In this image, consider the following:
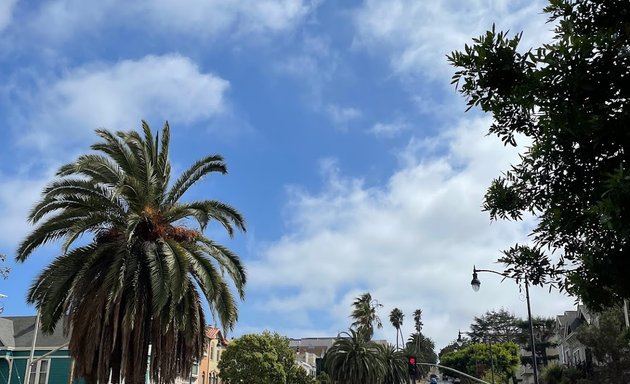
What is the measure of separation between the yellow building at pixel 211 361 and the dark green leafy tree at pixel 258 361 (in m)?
8.43

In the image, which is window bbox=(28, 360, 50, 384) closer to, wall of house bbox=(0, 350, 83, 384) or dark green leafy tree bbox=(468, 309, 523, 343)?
wall of house bbox=(0, 350, 83, 384)

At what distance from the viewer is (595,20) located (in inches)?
287

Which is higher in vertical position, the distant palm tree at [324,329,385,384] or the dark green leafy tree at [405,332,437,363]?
the dark green leafy tree at [405,332,437,363]

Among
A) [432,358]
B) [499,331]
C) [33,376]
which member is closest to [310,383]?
[33,376]

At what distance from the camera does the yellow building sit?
224 feet

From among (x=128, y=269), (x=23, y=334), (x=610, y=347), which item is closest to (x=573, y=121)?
(x=128, y=269)

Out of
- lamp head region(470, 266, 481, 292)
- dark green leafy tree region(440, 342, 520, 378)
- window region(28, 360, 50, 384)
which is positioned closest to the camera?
lamp head region(470, 266, 481, 292)

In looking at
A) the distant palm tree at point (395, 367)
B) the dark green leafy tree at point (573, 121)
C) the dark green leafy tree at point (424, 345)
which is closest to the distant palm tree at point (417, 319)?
the dark green leafy tree at point (424, 345)

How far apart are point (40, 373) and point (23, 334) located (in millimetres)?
4552

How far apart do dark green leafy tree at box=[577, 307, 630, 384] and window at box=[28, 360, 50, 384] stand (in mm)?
41709

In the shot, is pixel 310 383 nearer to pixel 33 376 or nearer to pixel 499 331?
pixel 33 376

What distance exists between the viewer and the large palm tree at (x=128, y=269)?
18.7 metres

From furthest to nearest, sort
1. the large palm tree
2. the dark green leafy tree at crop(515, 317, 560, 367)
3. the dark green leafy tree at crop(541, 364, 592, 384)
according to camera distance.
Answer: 1. the dark green leafy tree at crop(515, 317, 560, 367)
2. the dark green leafy tree at crop(541, 364, 592, 384)
3. the large palm tree

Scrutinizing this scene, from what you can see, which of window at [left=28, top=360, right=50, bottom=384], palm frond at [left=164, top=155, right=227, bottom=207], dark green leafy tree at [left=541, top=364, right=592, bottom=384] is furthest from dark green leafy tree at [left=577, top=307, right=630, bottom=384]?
window at [left=28, top=360, right=50, bottom=384]
